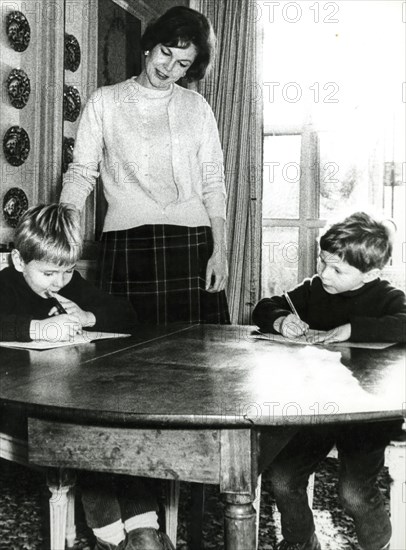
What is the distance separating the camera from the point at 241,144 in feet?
14.4

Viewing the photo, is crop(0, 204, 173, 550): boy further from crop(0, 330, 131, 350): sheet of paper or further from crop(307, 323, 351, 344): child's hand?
crop(307, 323, 351, 344): child's hand

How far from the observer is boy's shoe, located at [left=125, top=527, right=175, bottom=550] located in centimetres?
136

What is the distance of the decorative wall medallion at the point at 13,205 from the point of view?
3.24 m

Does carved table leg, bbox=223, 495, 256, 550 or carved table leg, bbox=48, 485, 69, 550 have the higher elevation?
carved table leg, bbox=223, 495, 256, 550

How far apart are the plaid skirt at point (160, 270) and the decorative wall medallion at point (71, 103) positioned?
1.54m

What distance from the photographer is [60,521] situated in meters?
1.74

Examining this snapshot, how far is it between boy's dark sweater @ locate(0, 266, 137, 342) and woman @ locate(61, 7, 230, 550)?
32 cm

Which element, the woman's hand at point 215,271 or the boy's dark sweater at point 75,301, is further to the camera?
the woman's hand at point 215,271

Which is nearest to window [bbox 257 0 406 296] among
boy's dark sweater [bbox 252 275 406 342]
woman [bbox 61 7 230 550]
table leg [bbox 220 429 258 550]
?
woman [bbox 61 7 230 550]

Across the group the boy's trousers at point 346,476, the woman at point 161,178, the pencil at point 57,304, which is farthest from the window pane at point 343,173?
the pencil at point 57,304

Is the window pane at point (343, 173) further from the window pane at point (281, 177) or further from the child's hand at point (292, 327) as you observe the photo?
the child's hand at point (292, 327)

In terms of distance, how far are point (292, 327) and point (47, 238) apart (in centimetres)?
74

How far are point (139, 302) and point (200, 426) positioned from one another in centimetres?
146

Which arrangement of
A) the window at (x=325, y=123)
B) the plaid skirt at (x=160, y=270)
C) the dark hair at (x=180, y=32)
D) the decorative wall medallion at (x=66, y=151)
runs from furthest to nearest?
the window at (x=325, y=123) < the decorative wall medallion at (x=66, y=151) < the plaid skirt at (x=160, y=270) < the dark hair at (x=180, y=32)
